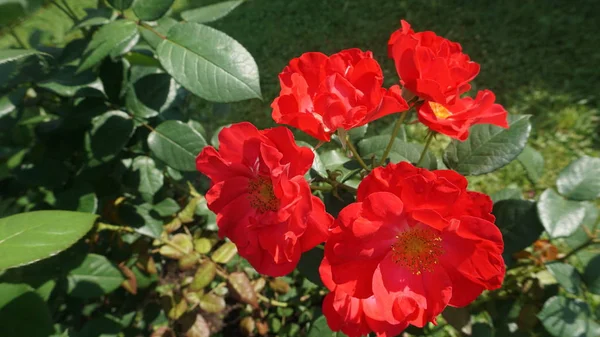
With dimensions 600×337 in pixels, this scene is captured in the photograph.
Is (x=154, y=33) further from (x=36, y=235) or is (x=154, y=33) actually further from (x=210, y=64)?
(x=36, y=235)

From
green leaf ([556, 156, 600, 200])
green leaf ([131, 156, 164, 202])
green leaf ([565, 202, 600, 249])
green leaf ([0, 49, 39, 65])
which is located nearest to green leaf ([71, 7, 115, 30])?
green leaf ([0, 49, 39, 65])

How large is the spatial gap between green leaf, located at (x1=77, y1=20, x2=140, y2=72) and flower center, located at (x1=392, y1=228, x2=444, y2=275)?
Answer: 0.63 m

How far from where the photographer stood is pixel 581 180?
36.3 inches

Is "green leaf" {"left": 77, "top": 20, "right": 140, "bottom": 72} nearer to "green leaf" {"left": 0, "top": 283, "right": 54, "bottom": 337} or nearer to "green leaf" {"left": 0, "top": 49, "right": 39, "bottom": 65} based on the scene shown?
"green leaf" {"left": 0, "top": 49, "right": 39, "bottom": 65}

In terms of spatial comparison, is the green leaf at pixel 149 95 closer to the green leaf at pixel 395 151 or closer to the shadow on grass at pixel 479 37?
the green leaf at pixel 395 151

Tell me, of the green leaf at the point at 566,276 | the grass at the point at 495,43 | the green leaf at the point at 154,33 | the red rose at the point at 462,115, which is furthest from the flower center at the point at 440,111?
the grass at the point at 495,43

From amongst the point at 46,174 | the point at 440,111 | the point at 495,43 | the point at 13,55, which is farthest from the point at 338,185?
the point at 495,43

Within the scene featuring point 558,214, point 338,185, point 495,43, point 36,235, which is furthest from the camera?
point 495,43

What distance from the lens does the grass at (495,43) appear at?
228cm

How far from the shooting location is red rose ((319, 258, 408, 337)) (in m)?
0.62

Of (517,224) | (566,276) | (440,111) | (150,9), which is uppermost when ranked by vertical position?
(150,9)

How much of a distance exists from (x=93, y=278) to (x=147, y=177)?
0.28 meters

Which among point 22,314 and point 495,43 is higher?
point 22,314

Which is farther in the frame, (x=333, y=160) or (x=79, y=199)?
(x=79, y=199)
